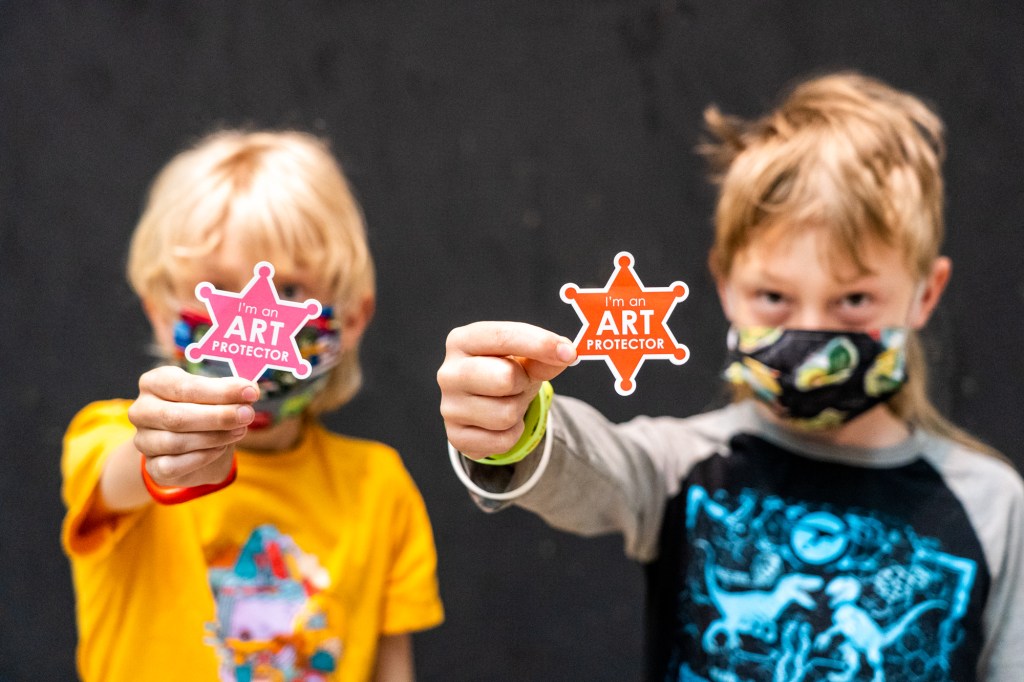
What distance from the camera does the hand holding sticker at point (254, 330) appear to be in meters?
0.89

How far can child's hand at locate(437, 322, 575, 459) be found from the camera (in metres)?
0.77

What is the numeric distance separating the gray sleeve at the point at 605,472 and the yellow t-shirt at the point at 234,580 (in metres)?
0.29

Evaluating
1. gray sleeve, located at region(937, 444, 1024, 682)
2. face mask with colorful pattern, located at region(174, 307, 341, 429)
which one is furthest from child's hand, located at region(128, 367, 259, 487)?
gray sleeve, located at region(937, 444, 1024, 682)

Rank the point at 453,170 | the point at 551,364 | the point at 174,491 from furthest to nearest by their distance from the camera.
→ the point at 453,170 < the point at 174,491 < the point at 551,364

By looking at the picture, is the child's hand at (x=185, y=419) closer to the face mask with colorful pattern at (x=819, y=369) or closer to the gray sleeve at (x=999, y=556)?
the face mask with colorful pattern at (x=819, y=369)

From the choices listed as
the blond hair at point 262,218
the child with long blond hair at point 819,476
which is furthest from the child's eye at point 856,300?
the blond hair at point 262,218

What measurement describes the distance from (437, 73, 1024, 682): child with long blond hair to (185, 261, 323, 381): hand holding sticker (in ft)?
0.96

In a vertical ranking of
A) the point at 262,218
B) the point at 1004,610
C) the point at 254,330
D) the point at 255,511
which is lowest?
the point at 1004,610

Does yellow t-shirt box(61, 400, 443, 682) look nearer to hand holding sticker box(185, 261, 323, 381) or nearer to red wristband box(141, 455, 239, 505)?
red wristband box(141, 455, 239, 505)

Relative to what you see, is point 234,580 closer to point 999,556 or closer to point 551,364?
point 551,364

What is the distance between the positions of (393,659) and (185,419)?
1.78ft

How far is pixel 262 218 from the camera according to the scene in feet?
3.59

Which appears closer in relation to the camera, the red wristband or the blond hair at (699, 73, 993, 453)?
the red wristband

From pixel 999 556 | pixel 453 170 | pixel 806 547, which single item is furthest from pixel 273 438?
pixel 999 556
